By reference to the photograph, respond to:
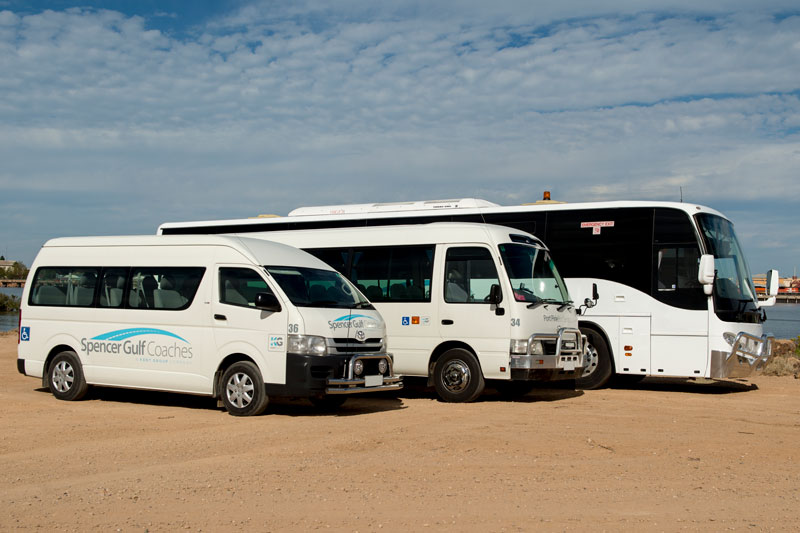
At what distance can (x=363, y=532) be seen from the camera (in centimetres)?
582

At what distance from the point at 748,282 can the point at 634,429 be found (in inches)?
233

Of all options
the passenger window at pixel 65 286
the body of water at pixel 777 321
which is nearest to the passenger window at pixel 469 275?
the passenger window at pixel 65 286

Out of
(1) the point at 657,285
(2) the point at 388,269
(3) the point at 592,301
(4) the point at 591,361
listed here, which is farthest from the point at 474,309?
(1) the point at 657,285

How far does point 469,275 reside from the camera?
13438 millimetres

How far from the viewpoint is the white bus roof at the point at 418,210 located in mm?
15344

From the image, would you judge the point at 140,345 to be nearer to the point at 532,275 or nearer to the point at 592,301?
the point at 532,275

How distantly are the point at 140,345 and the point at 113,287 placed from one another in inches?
42.9

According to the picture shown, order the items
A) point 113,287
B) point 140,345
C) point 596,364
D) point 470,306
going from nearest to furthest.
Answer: point 140,345 → point 113,287 → point 470,306 → point 596,364

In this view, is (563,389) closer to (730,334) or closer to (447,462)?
(730,334)

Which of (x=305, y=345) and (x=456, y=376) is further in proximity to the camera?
(x=456, y=376)

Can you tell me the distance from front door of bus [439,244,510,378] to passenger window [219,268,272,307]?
10.6 feet

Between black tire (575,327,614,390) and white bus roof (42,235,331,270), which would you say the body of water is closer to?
black tire (575,327,614,390)

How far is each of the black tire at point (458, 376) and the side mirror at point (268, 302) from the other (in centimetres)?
323

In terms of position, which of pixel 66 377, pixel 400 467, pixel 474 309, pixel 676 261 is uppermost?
pixel 676 261
